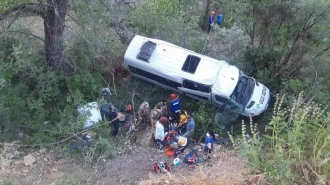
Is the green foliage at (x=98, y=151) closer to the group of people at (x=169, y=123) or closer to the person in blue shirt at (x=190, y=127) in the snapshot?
the group of people at (x=169, y=123)

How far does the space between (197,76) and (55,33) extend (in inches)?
159

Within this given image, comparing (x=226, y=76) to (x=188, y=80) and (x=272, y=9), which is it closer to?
(x=188, y=80)

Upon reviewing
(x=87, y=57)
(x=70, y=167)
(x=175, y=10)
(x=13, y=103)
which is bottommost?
(x=70, y=167)

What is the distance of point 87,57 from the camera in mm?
11820

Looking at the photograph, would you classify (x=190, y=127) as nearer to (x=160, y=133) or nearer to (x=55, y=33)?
(x=160, y=133)

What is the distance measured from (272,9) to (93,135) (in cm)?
643

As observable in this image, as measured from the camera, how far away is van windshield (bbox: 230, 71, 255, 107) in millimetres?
11781

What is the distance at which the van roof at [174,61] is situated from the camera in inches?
459

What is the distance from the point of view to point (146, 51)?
12047 millimetres

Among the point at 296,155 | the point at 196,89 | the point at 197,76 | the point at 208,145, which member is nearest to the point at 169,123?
the point at 196,89

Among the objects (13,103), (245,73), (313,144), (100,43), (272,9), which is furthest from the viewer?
(245,73)

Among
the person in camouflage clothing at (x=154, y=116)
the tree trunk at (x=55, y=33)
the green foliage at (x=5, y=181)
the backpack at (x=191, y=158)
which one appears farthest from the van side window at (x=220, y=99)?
the green foliage at (x=5, y=181)

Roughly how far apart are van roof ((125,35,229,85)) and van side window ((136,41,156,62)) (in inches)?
4.0

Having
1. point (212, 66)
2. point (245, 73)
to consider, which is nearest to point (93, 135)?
point (212, 66)
